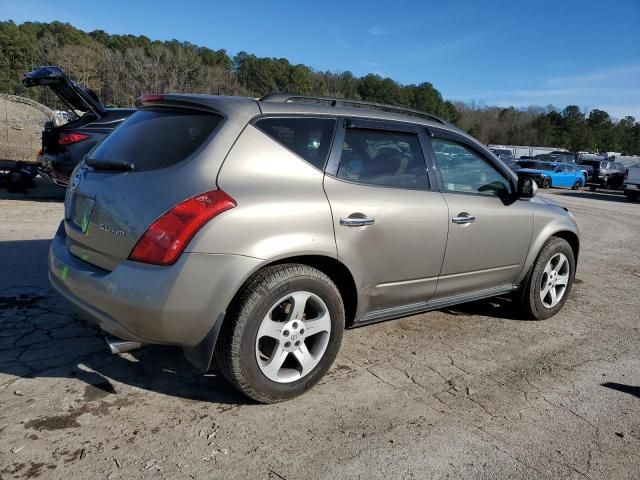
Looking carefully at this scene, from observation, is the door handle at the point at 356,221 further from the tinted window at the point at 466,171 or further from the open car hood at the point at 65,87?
the open car hood at the point at 65,87

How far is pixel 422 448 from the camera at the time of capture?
258cm

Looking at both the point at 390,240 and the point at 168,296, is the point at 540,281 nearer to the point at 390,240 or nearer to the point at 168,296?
the point at 390,240

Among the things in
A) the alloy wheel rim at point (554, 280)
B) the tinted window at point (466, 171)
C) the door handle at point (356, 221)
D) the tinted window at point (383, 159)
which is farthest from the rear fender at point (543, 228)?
the door handle at point (356, 221)

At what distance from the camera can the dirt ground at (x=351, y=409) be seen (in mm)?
2395

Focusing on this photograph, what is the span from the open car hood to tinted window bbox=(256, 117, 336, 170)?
6.37 metres

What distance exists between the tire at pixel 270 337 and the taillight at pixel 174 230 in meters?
0.43

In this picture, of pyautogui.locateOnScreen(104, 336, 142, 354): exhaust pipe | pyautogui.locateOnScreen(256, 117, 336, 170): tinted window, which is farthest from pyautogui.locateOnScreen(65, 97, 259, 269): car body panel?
pyautogui.locateOnScreen(104, 336, 142, 354): exhaust pipe

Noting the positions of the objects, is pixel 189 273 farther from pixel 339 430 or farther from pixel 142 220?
pixel 339 430

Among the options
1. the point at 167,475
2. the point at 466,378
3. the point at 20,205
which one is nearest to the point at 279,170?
the point at 167,475

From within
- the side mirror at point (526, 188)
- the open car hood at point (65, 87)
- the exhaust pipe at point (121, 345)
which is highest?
the open car hood at point (65, 87)

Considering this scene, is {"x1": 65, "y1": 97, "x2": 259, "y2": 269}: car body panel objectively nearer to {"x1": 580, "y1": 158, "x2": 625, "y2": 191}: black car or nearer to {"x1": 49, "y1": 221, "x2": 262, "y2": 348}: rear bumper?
{"x1": 49, "y1": 221, "x2": 262, "y2": 348}: rear bumper

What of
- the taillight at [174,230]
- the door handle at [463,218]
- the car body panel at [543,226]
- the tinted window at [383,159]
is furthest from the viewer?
the car body panel at [543,226]

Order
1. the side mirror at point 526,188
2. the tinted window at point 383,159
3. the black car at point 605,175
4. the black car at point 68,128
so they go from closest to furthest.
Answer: the tinted window at point 383,159
the side mirror at point 526,188
the black car at point 68,128
the black car at point 605,175

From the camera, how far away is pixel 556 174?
86.1 ft
